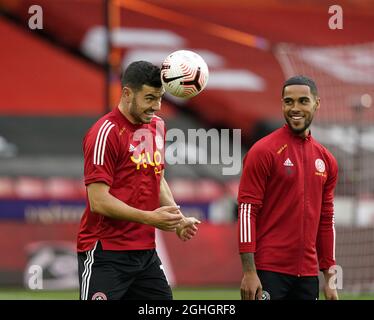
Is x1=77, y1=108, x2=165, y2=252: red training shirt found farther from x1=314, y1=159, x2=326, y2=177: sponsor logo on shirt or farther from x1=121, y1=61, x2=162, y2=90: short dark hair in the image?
x1=314, y1=159, x2=326, y2=177: sponsor logo on shirt

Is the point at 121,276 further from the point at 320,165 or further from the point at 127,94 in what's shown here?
the point at 320,165

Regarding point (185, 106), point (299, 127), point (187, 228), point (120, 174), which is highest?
point (185, 106)

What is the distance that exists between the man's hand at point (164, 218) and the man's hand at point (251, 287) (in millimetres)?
599

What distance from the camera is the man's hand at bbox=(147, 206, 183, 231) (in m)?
6.73

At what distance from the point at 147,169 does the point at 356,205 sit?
7432 millimetres

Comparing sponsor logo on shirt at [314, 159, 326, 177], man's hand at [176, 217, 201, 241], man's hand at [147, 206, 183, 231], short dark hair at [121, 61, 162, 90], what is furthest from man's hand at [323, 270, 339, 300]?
short dark hair at [121, 61, 162, 90]

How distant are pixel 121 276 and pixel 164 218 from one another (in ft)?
1.82

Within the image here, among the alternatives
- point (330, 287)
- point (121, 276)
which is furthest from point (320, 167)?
point (121, 276)

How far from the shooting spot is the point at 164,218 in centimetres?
673

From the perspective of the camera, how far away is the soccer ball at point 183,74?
716 centimetres

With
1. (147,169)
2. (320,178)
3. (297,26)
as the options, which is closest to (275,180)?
(320,178)

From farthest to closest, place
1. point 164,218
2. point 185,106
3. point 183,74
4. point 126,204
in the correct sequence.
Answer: point 185,106 < point 183,74 < point 126,204 < point 164,218

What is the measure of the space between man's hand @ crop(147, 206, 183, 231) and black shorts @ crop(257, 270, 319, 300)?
28.5 inches
